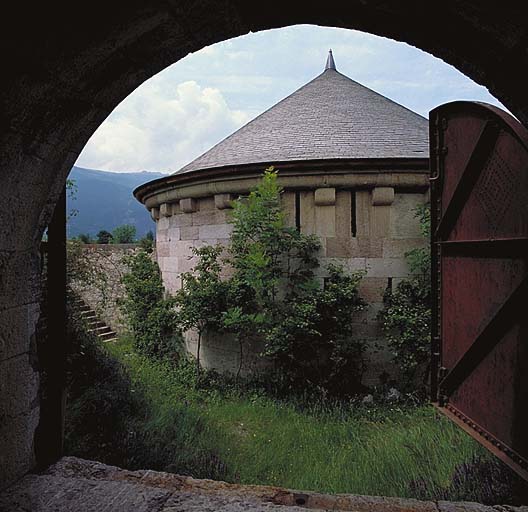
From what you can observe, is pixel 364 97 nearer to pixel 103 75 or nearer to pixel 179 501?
pixel 103 75

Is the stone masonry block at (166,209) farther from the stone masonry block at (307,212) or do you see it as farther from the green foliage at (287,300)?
the stone masonry block at (307,212)

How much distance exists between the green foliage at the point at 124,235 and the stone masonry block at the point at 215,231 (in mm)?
13416

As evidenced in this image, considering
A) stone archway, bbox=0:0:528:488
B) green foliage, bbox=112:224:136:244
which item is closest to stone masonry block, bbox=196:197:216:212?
stone archway, bbox=0:0:528:488

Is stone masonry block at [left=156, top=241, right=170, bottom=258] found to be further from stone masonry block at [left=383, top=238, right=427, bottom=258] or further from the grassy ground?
stone masonry block at [left=383, top=238, right=427, bottom=258]

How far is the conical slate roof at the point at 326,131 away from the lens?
6357 mm

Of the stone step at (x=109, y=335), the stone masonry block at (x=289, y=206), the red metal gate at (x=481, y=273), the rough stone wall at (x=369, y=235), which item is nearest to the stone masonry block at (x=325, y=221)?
the rough stone wall at (x=369, y=235)

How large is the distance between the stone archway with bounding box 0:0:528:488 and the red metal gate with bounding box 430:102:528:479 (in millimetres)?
605

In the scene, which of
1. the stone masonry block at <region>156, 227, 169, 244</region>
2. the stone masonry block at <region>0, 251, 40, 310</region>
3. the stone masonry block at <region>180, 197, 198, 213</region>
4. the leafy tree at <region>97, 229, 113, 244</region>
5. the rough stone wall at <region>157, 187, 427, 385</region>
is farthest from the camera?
the leafy tree at <region>97, 229, 113, 244</region>

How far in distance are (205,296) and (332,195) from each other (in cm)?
216

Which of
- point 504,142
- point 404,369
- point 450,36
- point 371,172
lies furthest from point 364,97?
point 450,36

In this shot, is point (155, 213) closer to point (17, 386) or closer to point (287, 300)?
point (287, 300)

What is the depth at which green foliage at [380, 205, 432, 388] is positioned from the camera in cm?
552

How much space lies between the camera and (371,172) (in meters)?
5.80

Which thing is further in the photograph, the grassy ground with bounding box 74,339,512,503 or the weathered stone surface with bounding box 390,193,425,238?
the weathered stone surface with bounding box 390,193,425,238
